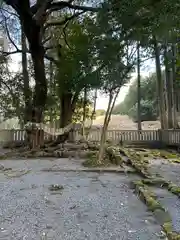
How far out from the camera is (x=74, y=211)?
3404 millimetres

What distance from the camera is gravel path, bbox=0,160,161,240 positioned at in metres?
2.64

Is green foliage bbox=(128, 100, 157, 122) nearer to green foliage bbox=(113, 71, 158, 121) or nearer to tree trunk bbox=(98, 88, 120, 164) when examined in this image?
green foliage bbox=(113, 71, 158, 121)

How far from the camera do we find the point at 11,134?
12578mm

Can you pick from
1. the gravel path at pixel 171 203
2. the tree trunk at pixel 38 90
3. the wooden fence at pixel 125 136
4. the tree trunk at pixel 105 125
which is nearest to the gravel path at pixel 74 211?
the gravel path at pixel 171 203

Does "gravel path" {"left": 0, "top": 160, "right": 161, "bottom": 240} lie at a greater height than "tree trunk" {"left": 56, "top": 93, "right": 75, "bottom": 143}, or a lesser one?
lesser

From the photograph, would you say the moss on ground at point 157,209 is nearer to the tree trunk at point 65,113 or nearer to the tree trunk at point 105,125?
the tree trunk at point 105,125

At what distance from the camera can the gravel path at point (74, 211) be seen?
2.64m

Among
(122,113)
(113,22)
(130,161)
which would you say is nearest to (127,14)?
(113,22)

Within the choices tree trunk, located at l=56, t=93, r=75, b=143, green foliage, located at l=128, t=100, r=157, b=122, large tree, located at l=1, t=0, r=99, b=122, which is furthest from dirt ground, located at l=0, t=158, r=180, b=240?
green foliage, located at l=128, t=100, r=157, b=122

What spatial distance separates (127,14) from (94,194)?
12.0ft

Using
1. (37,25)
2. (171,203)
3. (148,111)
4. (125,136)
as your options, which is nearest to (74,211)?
(171,203)

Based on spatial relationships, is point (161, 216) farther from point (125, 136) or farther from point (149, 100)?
point (149, 100)

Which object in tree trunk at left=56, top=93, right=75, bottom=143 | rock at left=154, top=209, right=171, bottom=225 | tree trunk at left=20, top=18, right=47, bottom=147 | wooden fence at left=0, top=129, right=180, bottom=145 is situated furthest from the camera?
wooden fence at left=0, top=129, right=180, bottom=145

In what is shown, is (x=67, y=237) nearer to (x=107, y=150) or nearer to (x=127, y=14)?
(x=127, y=14)
